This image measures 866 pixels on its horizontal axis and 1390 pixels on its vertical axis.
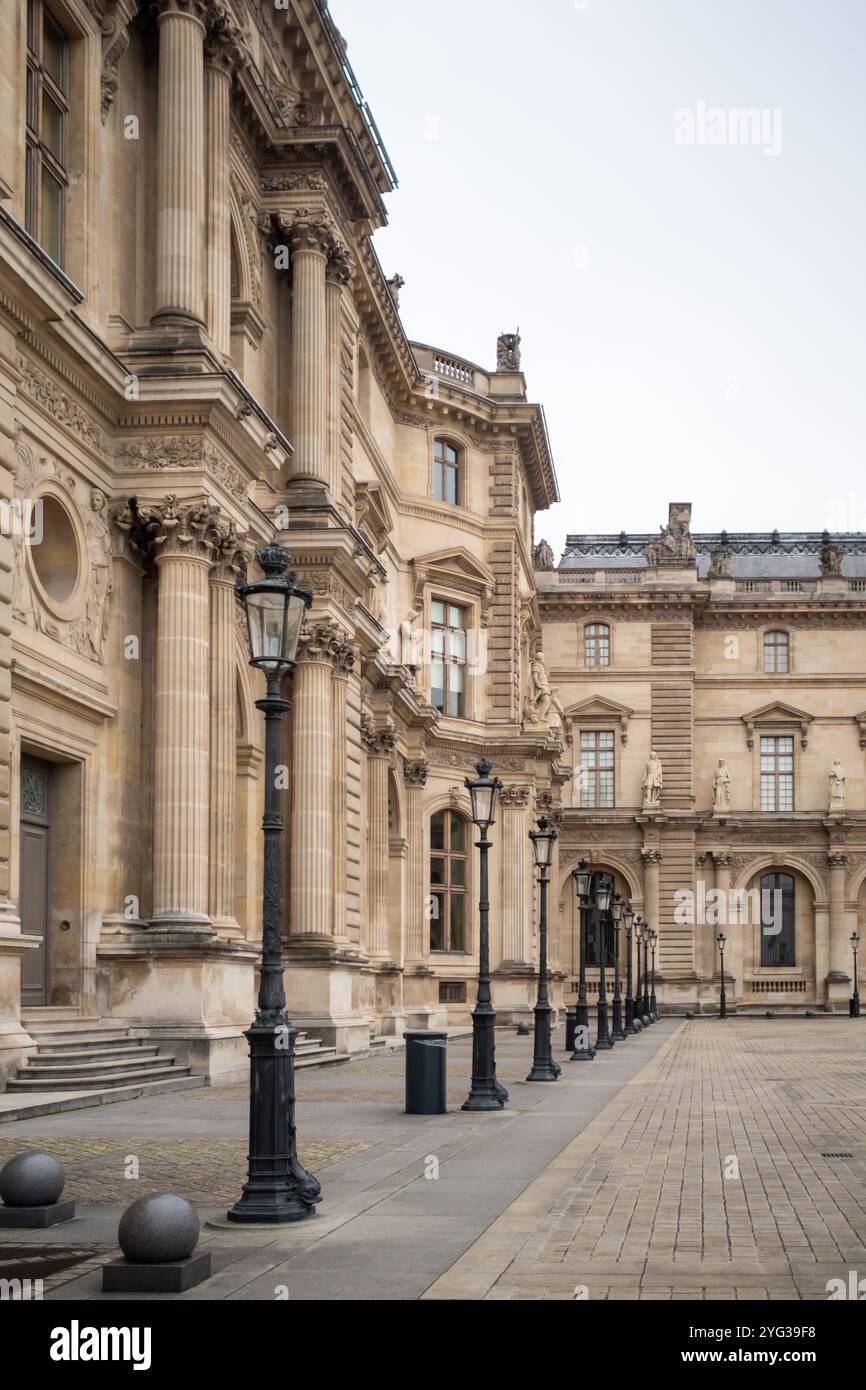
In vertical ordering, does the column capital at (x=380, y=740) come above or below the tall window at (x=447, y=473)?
below

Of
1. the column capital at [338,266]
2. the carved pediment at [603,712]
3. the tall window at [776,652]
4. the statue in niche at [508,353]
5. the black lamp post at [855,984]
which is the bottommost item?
the black lamp post at [855,984]

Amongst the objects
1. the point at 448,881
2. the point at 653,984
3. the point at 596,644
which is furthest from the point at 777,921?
the point at 448,881

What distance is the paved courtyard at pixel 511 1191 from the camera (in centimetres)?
990

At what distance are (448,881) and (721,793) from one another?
26.7 m

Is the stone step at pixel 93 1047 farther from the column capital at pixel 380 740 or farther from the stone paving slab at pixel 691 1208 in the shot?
the column capital at pixel 380 740

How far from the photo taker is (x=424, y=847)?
2115 inches

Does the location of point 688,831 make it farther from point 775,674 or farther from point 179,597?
point 179,597

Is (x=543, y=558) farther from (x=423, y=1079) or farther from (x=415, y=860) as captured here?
(x=423, y=1079)

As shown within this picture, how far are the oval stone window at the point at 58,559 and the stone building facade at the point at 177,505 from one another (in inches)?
1.6

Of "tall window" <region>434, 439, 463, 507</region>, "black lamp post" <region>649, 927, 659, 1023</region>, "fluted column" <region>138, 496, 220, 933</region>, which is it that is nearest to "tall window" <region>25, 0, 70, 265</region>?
"fluted column" <region>138, 496, 220, 933</region>

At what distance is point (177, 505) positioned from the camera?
26.1 metres

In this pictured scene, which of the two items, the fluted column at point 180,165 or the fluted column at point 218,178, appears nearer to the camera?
the fluted column at point 180,165

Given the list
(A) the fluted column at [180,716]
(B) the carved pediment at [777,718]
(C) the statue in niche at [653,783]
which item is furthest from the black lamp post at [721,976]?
(A) the fluted column at [180,716]
